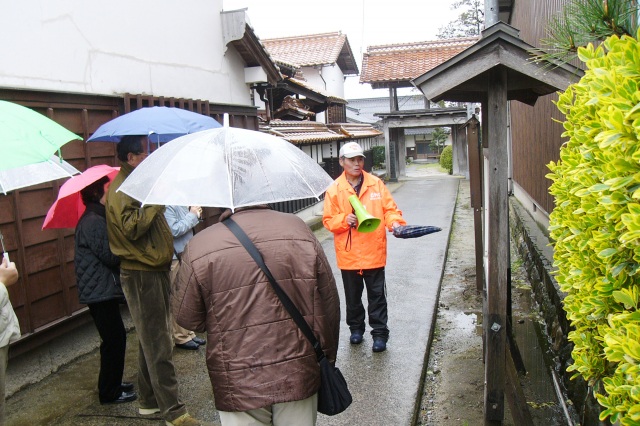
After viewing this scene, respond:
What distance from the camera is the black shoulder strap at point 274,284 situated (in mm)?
2703

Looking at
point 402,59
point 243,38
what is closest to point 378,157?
point 402,59

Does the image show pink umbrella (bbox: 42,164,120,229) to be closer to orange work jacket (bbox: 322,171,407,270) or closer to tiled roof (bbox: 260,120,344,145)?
orange work jacket (bbox: 322,171,407,270)

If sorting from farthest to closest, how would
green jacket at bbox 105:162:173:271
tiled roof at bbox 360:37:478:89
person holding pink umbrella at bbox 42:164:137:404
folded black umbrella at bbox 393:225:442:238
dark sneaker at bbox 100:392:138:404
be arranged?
tiled roof at bbox 360:37:478:89 < folded black umbrella at bbox 393:225:442:238 < dark sneaker at bbox 100:392:138:404 < person holding pink umbrella at bbox 42:164:137:404 < green jacket at bbox 105:162:173:271

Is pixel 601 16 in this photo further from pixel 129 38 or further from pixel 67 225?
pixel 129 38

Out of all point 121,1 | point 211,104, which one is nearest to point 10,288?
point 121,1

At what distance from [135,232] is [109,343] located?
1.16 m

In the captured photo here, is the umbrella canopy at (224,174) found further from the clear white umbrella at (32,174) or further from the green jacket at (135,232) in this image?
the green jacket at (135,232)

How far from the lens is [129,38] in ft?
22.2

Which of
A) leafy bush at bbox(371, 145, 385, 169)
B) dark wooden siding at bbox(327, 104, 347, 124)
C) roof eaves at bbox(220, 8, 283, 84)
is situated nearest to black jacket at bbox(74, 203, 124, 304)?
roof eaves at bbox(220, 8, 283, 84)

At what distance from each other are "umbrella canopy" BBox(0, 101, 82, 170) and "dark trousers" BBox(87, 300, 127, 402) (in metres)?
1.63

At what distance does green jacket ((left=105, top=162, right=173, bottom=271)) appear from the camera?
3943 millimetres

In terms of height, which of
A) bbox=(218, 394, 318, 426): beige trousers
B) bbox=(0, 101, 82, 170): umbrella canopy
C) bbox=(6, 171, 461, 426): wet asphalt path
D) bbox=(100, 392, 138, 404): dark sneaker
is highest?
bbox=(0, 101, 82, 170): umbrella canopy

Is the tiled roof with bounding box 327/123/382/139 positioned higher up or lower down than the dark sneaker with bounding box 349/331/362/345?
higher up

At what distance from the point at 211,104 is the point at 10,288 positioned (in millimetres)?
4483
